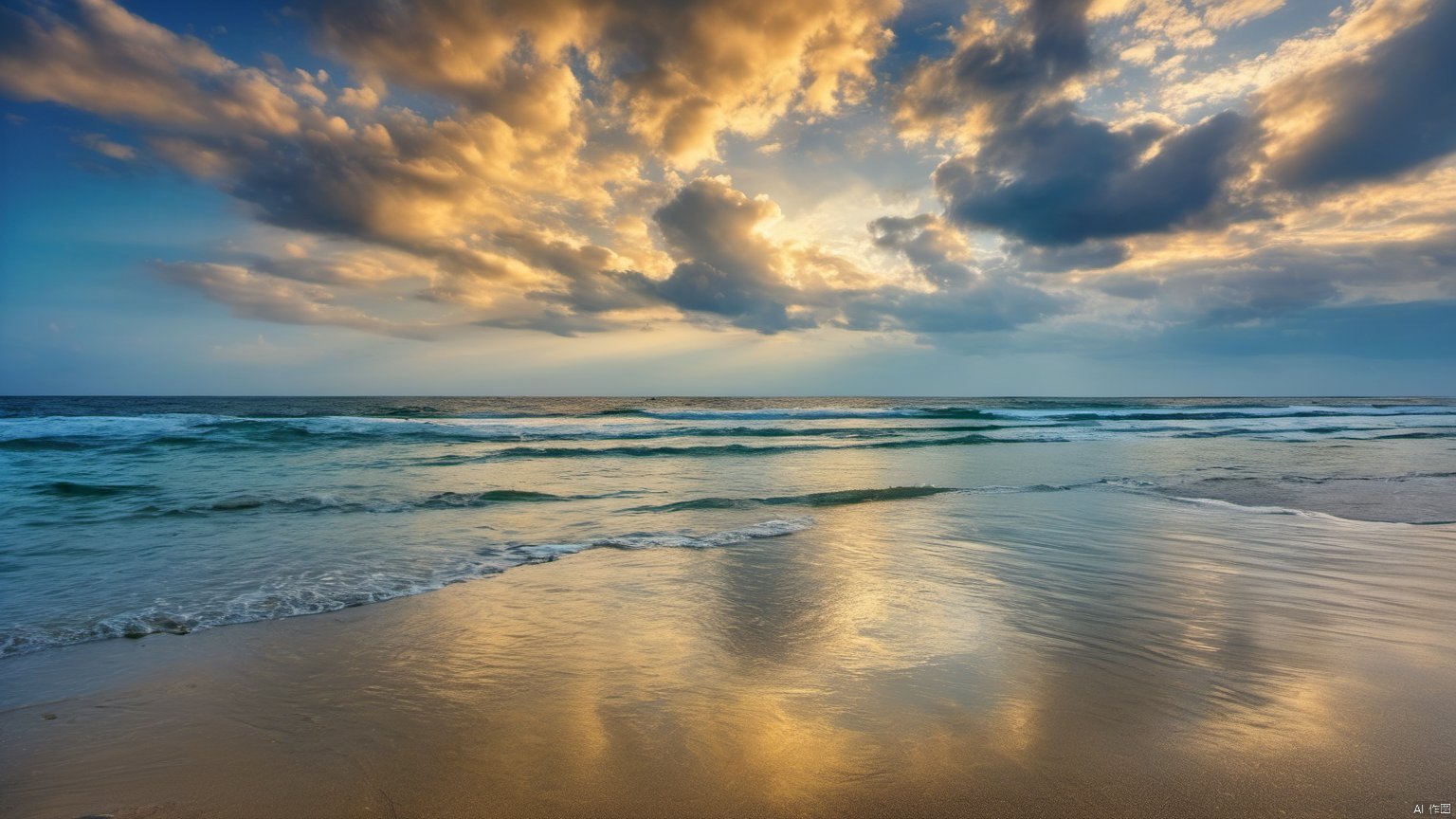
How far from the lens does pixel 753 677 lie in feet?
11.9

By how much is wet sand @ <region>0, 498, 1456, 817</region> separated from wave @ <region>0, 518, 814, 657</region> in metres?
0.27

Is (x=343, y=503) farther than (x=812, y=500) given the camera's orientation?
No

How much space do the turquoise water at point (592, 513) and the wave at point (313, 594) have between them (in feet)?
0.09

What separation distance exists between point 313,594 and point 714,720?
4264 millimetres

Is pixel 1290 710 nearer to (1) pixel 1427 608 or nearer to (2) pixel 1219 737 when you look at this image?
(2) pixel 1219 737

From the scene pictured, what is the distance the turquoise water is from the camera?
220 inches

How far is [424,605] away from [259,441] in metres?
20.4

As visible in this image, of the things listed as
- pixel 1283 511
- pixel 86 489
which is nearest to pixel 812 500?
pixel 1283 511

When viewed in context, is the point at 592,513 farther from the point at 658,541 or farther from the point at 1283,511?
the point at 1283,511

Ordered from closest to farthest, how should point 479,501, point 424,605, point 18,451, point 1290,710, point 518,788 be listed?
point 518,788, point 1290,710, point 424,605, point 479,501, point 18,451

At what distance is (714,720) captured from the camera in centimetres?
310

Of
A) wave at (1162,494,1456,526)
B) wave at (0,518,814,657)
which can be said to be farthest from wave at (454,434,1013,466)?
wave at (1162,494,1456,526)

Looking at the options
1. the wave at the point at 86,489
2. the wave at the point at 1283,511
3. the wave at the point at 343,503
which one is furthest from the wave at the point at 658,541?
the wave at the point at 86,489

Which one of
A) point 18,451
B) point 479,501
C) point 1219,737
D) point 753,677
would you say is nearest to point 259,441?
point 18,451
